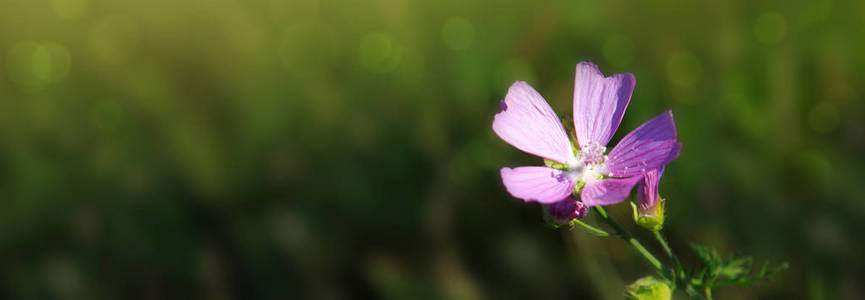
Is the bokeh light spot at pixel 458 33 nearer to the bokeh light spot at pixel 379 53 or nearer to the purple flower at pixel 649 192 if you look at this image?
the bokeh light spot at pixel 379 53

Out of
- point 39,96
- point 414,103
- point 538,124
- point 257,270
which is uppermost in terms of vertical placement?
point 538,124

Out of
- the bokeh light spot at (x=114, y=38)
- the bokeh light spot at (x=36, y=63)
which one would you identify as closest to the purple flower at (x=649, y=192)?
the bokeh light spot at (x=114, y=38)

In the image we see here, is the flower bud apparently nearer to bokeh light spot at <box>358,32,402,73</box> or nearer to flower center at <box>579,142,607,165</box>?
flower center at <box>579,142,607,165</box>

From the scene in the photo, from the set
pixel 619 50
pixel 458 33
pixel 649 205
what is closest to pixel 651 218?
pixel 649 205

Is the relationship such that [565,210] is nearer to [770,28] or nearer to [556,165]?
[556,165]

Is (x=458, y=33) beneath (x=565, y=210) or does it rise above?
beneath

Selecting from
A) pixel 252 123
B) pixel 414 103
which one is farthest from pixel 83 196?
pixel 414 103

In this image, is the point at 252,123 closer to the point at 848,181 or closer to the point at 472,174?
the point at 472,174
